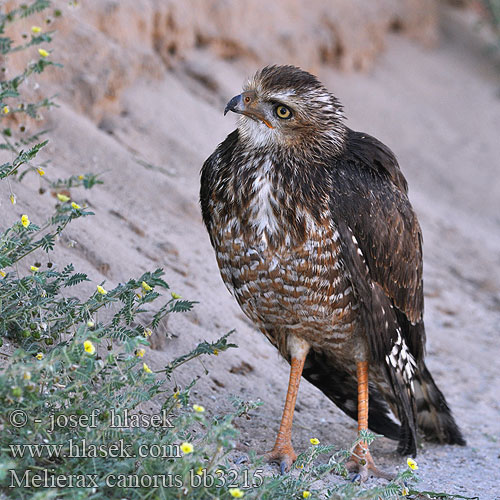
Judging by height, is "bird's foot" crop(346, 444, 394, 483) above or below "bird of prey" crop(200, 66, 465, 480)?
below

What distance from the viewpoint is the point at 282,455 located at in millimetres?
4055

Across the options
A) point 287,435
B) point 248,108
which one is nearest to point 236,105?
point 248,108

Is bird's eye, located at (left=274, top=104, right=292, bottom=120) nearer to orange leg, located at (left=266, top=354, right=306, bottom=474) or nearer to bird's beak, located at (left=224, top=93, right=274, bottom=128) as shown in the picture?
bird's beak, located at (left=224, top=93, right=274, bottom=128)

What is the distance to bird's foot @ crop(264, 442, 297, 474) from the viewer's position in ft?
13.1

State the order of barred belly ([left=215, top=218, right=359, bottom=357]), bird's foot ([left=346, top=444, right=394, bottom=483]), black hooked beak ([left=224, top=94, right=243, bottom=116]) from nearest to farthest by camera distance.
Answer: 1. barred belly ([left=215, top=218, right=359, bottom=357])
2. black hooked beak ([left=224, top=94, right=243, bottom=116])
3. bird's foot ([left=346, top=444, right=394, bottom=483])

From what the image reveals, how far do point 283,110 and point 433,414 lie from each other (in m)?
2.14

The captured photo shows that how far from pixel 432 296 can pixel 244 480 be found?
4.54m

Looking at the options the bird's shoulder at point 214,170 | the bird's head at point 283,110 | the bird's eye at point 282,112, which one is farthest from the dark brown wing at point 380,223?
the bird's shoulder at point 214,170

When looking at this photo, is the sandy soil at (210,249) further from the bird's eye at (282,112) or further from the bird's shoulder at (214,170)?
the bird's eye at (282,112)

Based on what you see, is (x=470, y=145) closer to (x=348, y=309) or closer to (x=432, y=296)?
(x=432, y=296)

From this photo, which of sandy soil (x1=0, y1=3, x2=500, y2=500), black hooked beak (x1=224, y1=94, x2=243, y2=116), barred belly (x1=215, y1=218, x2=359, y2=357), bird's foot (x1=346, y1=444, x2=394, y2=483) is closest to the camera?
A: barred belly (x1=215, y1=218, x2=359, y2=357)

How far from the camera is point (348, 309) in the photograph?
13.2 feet

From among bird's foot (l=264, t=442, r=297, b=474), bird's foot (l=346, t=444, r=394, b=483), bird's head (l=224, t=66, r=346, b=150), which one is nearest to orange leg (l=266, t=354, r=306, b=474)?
bird's foot (l=264, t=442, r=297, b=474)

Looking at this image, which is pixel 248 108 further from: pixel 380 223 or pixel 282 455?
pixel 282 455
